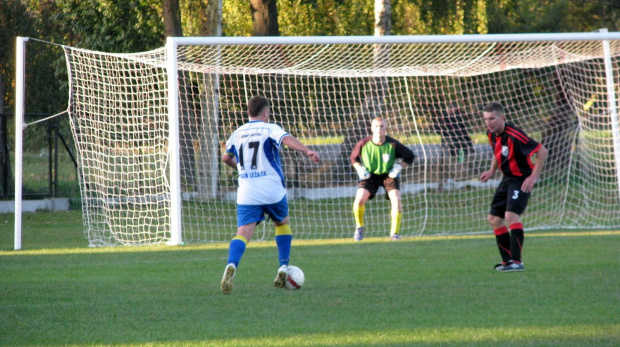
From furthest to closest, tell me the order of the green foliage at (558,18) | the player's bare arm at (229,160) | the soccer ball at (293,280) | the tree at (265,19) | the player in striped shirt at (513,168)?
the green foliage at (558,18) → the tree at (265,19) → the player in striped shirt at (513,168) → the player's bare arm at (229,160) → the soccer ball at (293,280)

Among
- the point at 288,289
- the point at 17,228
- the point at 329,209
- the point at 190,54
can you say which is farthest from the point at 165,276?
the point at 329,209

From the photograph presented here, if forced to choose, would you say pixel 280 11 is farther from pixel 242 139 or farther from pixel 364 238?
pixel 242 139

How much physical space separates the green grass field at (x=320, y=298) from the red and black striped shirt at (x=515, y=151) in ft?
3.48

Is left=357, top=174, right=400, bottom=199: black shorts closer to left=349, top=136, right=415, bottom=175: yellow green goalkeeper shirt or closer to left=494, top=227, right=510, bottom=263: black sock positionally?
left=349, top=136, right=415, bottom=175: yellow green goalkeeper shirt

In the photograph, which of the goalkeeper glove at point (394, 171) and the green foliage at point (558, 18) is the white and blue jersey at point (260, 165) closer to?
the goalkeeper glove at point (394, 171)

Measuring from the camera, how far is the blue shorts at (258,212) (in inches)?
286

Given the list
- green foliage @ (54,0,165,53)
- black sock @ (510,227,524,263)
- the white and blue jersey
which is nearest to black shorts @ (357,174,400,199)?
black sock @ (510,227,524,263)

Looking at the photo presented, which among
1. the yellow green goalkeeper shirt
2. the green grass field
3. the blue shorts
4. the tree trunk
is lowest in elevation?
the green grass field

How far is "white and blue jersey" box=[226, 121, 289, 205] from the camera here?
23.6 ft

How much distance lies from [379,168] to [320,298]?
5174mm

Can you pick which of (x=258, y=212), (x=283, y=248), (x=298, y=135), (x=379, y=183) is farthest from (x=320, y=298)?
(x=298, y=135)

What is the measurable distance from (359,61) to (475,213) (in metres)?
3.65

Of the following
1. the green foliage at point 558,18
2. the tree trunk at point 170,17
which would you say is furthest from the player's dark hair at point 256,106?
the green foliage at point 558,18

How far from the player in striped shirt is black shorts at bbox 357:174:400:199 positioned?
3.40 metres
